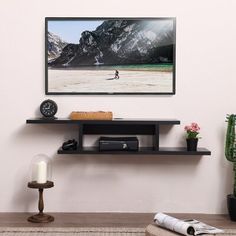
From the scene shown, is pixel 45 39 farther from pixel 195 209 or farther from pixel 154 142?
pixel 195 209

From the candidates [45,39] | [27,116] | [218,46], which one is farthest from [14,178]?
[218,46]

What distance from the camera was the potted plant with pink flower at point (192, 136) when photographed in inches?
131

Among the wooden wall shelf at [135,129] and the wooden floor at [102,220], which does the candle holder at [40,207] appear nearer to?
the wooden floor at [102,220]

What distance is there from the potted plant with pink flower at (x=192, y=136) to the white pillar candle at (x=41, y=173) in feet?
3.67

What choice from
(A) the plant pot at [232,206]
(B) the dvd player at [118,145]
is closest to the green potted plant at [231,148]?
(A) the plant pot at [232,206]

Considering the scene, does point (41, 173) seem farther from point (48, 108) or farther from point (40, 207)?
point (48, 108)

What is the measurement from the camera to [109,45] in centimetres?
347

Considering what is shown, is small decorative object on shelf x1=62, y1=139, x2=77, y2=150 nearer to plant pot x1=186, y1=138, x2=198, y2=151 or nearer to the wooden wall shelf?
the wooden wall shelf

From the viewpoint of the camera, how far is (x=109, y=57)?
11.4 ft

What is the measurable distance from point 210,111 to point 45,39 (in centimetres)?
145

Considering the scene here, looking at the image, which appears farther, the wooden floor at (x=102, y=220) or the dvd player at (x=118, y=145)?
the dvd player at (x=118, y=145)

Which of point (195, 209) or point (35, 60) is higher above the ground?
point (35, 60)

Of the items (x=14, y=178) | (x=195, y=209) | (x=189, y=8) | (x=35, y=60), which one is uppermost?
(x=189, y=8)

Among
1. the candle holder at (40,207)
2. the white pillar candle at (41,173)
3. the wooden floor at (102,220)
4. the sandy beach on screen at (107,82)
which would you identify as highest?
the sandy beach on screen at (107,82)
